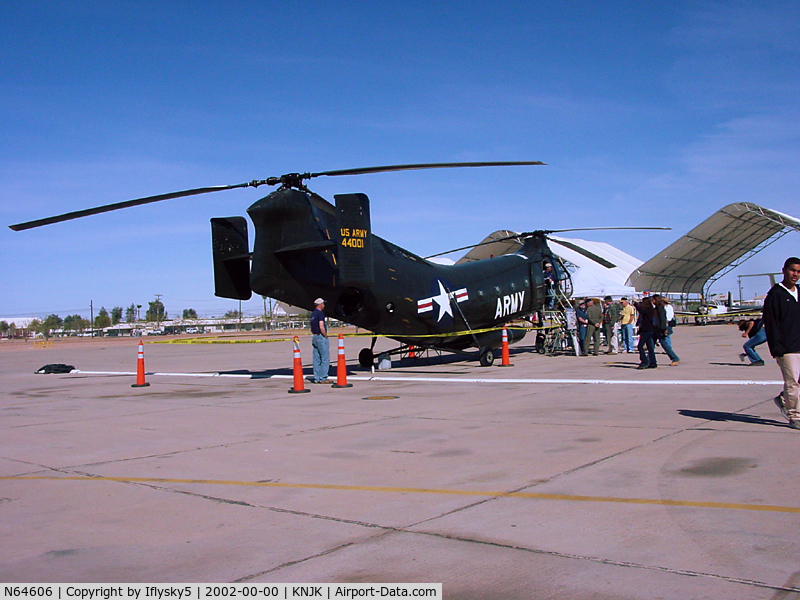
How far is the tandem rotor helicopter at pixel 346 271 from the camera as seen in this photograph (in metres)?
13.4

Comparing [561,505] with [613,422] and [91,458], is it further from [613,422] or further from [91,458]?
[91,458]

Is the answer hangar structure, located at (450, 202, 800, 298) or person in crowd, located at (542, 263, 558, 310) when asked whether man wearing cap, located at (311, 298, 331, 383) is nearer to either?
person in crowd, located at (542, 263, 558, 310)

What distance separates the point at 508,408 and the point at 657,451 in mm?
3418

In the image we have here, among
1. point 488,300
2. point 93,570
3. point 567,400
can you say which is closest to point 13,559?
point 93,570

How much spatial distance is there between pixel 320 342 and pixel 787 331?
920 centimetres

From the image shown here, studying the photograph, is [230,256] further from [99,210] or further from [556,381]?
[556,381]

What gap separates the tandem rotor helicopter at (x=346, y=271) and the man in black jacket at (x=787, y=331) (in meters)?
5.41

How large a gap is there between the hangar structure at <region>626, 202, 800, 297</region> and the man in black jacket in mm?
42165

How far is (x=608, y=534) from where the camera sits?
13.8ft

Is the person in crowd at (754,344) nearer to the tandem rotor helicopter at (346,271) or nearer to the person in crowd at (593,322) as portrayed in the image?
the person in crowd at (593,322)

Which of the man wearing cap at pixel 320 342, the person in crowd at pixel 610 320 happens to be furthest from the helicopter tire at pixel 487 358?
the person in crowd at pixel 610 320

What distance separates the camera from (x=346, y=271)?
13383 millimetres

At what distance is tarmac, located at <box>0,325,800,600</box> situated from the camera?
12.2ft

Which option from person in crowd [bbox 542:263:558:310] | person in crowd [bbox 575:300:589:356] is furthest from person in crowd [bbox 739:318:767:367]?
person in crowd [bbox 542:263:558:310]
